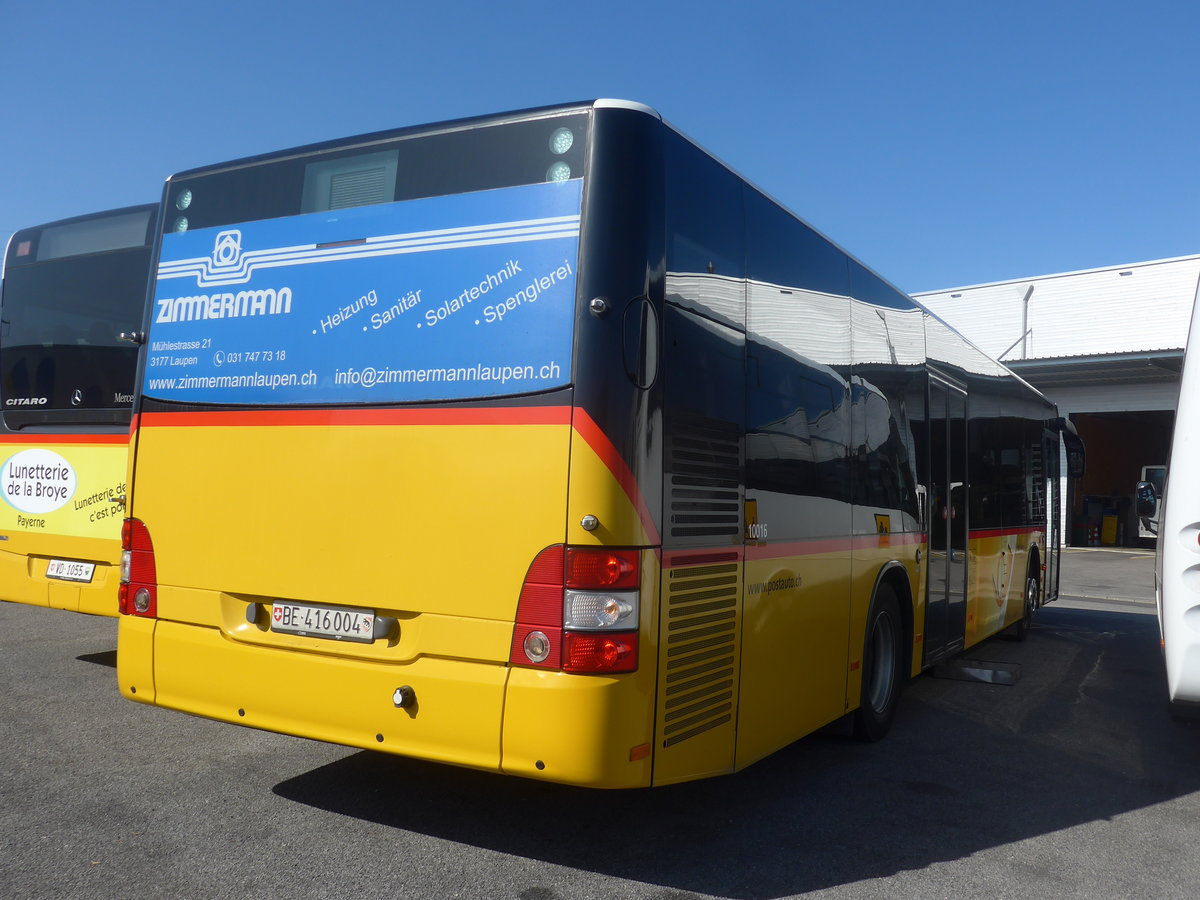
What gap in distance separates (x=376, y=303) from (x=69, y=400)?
4.84 m

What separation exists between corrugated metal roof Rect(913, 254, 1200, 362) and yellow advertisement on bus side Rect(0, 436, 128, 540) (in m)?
27.8

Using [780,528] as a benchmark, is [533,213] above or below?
above

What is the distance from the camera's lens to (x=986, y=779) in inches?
229

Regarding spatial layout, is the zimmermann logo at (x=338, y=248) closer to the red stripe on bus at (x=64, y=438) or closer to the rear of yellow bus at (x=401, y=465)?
the rear of yellow bus at (x=401, y=465)

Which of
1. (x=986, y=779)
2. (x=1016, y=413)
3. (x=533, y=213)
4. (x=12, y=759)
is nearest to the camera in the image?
(x=533, y=213)

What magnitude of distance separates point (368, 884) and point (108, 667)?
490cm

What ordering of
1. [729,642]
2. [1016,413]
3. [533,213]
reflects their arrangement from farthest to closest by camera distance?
[1016,413], [729,642], [533,213]

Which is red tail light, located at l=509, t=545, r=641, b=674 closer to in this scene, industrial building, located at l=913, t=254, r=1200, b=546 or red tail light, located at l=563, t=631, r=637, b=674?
red tail light, located at l=563, t=631, r=637, b=674

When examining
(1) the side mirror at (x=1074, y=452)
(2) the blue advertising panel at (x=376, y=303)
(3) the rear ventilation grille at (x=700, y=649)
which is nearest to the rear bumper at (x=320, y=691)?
(3) the rear ventilation grille at (x=700, y=649)

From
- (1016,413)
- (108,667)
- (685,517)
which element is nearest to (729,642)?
(685,517)

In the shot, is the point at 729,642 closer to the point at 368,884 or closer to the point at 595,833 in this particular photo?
the point at 595,833

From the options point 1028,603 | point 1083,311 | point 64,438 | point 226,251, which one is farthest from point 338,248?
point 1083,311

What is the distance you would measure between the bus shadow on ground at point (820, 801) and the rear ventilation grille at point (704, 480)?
1.37 meters

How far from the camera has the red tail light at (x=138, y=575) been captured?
4781 mm
